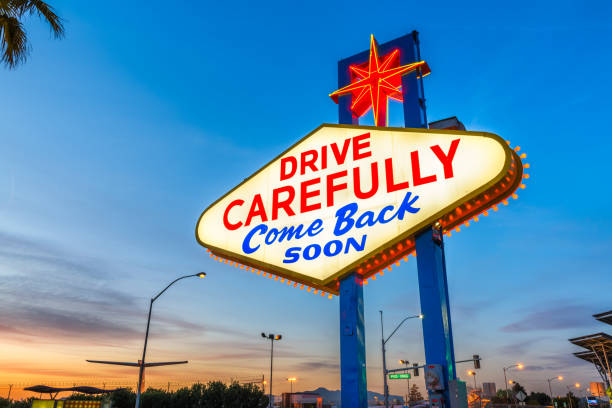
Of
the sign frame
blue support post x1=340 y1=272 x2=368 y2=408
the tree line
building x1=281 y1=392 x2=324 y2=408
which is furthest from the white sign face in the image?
building x1=281 y1=392 x2=324 y2=408

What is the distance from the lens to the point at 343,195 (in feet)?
41.9

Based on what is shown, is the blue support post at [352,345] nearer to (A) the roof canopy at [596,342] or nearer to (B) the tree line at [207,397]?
(B) the tree line at [207,397]

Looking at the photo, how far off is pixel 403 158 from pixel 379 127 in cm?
148

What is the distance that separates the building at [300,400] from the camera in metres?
69.0

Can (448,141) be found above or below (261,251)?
above

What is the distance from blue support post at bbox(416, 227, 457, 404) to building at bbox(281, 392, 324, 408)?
62574 millimetres

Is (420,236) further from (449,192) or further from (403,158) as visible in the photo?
(403,158)

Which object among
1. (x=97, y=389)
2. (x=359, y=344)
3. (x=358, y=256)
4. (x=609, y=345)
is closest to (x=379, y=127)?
(x=358, y=256)

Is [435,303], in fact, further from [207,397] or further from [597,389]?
[597,389]

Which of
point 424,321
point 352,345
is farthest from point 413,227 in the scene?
point 352,345

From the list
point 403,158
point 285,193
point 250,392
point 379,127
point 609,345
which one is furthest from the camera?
point 609,345

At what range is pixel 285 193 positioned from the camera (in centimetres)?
1408

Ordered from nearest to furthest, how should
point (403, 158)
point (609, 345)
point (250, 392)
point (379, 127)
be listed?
point (403, 158)
point (379, 127)
point (250, 392)
point (609, 345)

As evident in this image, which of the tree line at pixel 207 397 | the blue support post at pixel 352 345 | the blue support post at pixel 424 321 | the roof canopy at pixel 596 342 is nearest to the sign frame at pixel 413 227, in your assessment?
the blue support post at pixel 424 321
